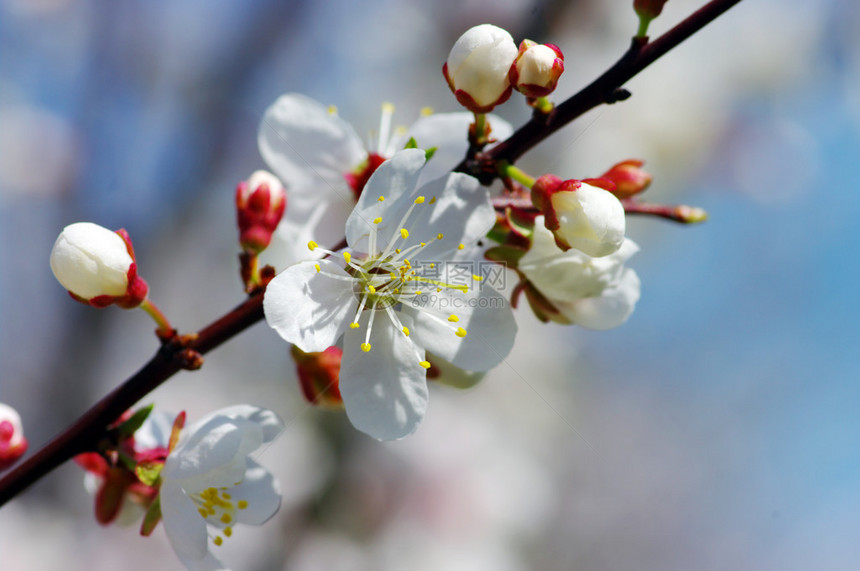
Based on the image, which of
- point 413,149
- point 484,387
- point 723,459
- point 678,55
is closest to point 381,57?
point 678,55

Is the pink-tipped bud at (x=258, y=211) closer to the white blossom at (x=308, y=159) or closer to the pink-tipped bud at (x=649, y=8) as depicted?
the white blossom at (x=308, y=159)

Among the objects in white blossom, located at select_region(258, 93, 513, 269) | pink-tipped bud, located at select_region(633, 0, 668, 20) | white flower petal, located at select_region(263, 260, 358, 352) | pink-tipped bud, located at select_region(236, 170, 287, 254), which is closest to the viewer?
white flower petal, located at select_region(263, 260, 358, 352)

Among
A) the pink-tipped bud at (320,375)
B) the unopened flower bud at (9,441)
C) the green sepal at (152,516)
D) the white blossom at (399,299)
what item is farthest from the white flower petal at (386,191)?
the unopened flower bud at (9,441)

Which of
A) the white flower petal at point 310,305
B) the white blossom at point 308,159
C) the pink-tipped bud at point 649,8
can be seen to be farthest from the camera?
the white blossom at point 308,159

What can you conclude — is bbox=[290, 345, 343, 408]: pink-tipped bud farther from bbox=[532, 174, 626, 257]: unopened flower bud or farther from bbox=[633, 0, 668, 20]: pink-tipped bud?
bbox=[633, 0, 668, 20]: pink-tipped bud

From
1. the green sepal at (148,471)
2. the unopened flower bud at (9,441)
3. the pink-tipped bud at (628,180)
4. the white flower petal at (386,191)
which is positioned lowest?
the unopened flower bud at (9,441)

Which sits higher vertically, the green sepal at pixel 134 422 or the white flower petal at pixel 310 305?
the white flower petal at pixel 310 305

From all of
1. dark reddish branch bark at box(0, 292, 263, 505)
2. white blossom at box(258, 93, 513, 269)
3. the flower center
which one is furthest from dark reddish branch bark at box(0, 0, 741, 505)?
white blossom at box(258, 93, 513, 269)
